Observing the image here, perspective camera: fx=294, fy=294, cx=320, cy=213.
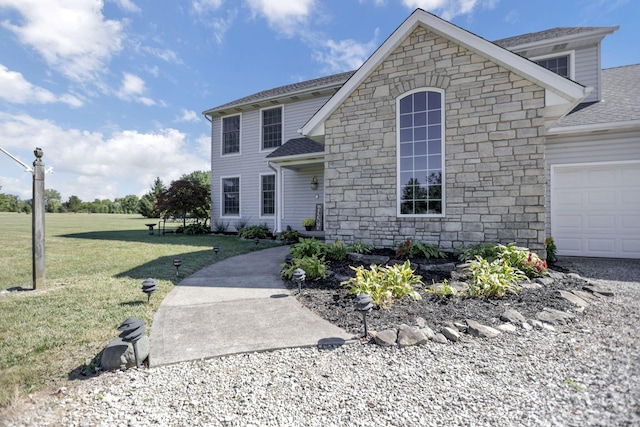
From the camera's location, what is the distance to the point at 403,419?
1.84 meters

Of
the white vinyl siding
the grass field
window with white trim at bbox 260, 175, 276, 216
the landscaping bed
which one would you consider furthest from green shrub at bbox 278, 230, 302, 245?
the landscaping bed

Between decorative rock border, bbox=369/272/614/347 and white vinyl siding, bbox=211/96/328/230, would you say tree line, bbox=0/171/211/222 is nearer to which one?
white vinyl siding, bbox=211/96/328/230

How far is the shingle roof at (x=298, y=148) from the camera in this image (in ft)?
35.0

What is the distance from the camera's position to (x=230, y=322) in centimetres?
351

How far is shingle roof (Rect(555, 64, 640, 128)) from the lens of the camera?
7.04 metres

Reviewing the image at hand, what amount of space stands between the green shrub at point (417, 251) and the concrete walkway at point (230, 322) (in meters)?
2.54

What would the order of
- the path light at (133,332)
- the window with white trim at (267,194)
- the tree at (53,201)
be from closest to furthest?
the path light at (133,332) → the window with white trim at (267,194) → the tree at (53,201)

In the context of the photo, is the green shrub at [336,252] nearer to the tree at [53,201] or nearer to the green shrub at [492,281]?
the green shrub at [492,281]

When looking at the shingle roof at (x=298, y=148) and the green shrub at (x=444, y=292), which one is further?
the shingle roof at (x=298, y=148)

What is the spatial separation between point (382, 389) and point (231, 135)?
14.5m

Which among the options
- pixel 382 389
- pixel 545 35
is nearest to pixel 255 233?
pixel 382 389

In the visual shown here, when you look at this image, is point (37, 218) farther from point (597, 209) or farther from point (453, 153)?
point (597, 209)

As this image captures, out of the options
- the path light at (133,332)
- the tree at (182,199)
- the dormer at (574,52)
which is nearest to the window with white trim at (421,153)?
the dormer at (574,52)

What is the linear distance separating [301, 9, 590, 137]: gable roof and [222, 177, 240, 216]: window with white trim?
25.8ft
